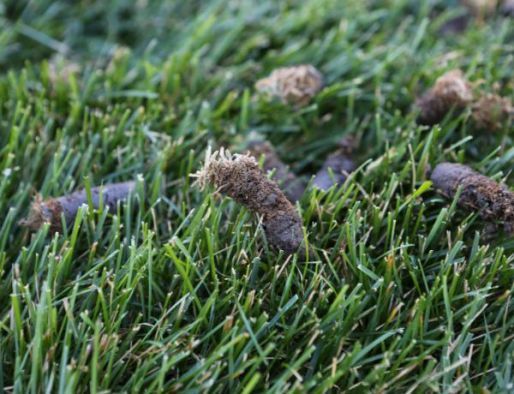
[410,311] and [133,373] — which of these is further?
[410,311]

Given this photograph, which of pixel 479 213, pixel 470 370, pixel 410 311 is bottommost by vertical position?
pixel 470 370

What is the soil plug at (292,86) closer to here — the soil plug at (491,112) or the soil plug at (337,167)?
the soil plug at (337,167)

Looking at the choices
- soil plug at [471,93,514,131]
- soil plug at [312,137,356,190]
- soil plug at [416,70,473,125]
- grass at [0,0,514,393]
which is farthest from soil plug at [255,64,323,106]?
soil plug at [471,93,514,131]

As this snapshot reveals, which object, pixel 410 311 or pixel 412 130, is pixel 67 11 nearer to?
pixel 412 130

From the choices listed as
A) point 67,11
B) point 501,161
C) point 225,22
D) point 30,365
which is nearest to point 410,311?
point 501,161

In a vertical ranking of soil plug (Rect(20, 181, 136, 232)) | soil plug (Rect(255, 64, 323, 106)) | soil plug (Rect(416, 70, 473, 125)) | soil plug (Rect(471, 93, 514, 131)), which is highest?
soil plug (Rect(255, 64, 323, 106))

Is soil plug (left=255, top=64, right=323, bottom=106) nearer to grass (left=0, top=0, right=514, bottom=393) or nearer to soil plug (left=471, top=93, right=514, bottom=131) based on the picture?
A: grass (left=0, top=0, right=514, bottom=393)
